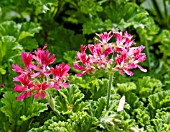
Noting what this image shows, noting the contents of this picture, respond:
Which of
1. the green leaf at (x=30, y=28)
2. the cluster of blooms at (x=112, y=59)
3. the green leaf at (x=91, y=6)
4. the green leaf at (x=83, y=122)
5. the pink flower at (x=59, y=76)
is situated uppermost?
the green leaf at (x=91, y=6)

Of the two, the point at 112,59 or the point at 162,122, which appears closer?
the point at 112,59

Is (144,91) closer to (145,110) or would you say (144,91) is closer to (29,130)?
(145,110)

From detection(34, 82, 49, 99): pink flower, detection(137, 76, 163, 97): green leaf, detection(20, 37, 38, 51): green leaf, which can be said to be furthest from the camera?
detection(20, 37, 38, 51): green leaf

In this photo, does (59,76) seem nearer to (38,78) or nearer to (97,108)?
(38,78)

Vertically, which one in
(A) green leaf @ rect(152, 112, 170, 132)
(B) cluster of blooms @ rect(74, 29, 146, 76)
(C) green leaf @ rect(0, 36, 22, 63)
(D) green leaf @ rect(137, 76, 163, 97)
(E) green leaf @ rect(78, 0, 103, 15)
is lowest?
(A) green leaf @ rect(152, 112, 170, 132)

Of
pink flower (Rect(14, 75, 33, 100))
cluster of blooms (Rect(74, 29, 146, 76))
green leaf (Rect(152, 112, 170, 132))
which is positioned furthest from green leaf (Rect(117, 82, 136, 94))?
pink flower (Rect(14, 75, 33, 100))

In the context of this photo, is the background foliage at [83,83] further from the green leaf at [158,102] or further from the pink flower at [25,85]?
the pink flower at [25,85]

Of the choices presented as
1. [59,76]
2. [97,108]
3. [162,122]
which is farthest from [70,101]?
[162,122]

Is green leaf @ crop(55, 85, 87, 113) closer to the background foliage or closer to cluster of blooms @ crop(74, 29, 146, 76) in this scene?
the background foliage

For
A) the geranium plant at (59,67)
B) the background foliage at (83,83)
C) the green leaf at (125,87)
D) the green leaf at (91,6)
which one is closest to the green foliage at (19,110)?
the background foliage at (83,83)
